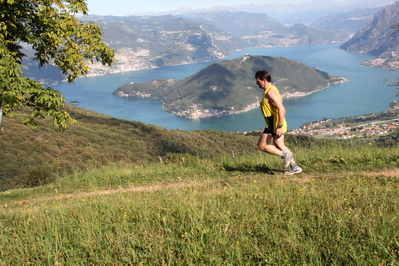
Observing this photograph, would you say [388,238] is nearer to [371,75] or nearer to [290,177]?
[290,177]

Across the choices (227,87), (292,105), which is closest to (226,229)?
(292,105)

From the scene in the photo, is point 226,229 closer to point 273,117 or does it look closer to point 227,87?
point 273,117

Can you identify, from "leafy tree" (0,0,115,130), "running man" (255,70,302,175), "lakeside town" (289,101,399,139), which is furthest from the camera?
"lakeside town" (289,101,399,139)

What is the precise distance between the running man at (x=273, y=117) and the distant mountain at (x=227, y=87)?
113m

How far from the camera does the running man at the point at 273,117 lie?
460cm

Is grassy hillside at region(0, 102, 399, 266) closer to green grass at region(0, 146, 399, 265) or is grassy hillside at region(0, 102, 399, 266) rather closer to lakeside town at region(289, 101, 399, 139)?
green grass at region(0, 146, 399, 265)

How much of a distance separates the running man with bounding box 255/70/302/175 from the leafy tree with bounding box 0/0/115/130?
3501mm

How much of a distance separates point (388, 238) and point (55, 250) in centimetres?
239

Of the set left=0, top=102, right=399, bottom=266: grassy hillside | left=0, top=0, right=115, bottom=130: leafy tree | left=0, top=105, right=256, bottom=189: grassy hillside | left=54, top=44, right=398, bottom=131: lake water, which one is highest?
left=0, top=0, right=115, bottom=130: leafy tree

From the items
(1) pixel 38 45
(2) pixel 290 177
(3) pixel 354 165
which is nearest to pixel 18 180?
(1) pixel 38 45

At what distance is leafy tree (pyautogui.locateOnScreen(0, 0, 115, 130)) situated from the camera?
199 inches

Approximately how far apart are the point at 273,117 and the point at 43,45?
4.58 meters

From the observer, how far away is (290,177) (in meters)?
4.87

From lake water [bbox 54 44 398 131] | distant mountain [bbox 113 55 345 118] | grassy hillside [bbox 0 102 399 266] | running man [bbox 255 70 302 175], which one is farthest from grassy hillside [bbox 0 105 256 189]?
distant mountain [bbox 113 55 345 118]
